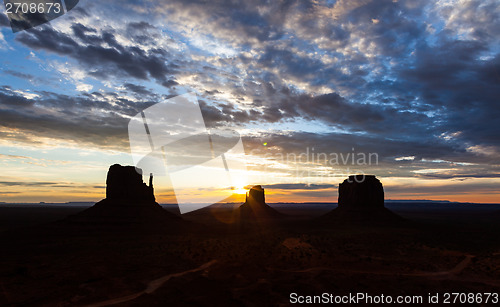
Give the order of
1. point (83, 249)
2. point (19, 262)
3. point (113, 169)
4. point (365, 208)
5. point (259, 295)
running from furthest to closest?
point (365, 208), point (113, 169), point (83, 249), point (19, 262), point (259, 295)

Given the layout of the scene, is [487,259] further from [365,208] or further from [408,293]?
[365,208]

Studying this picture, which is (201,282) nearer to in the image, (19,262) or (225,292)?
(225,292)

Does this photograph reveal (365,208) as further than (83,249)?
Yes

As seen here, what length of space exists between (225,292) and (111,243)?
29271 millimetres

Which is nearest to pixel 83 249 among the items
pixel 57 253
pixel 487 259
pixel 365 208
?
pixel 57 253

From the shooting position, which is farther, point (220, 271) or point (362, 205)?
point (362, 205)

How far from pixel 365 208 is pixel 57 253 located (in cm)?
8031

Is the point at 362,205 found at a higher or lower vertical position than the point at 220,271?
higher

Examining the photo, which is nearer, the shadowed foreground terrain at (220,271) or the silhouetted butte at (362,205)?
the shadowed foreground terrain at (220,271)

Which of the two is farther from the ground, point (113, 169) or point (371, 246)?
point (113, 169)

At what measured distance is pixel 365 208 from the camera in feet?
279

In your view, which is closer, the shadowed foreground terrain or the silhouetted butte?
the shadowed foreground terrain

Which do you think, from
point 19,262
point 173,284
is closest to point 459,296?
point 173,284

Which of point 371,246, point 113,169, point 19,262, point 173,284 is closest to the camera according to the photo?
point 173,284
